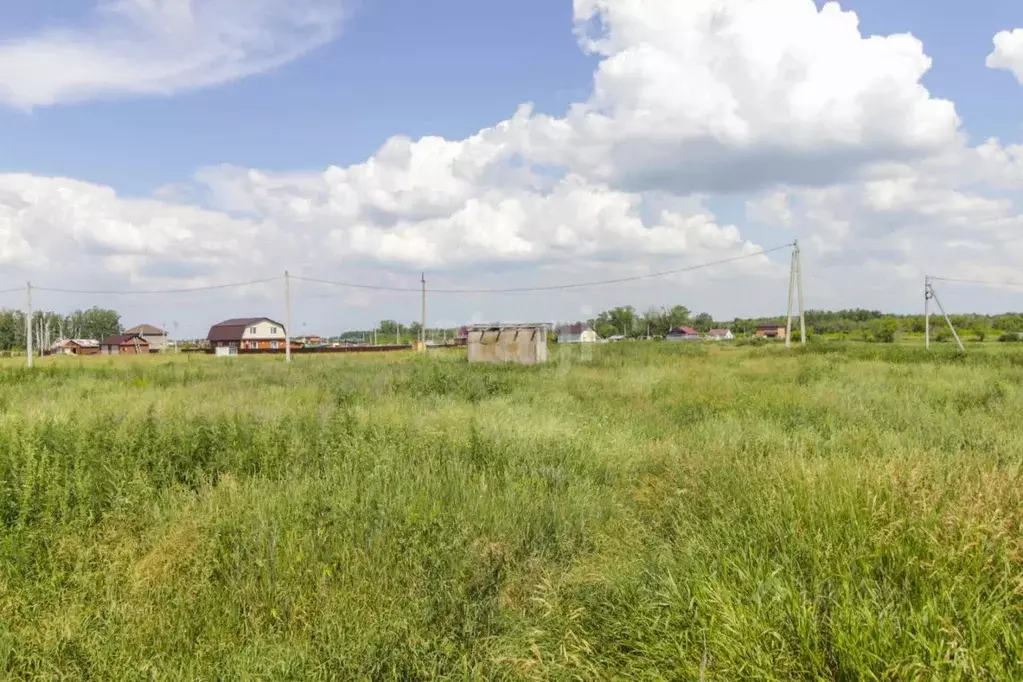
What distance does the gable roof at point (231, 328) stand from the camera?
8900 cm

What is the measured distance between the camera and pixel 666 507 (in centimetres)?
545

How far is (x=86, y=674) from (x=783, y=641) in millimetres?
3959

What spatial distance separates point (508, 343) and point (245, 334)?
67664 millimetres

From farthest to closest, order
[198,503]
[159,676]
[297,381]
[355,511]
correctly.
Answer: [297,381] < [198,503] < [355,511] < [159,676]

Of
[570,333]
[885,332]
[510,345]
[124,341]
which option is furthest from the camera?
[124,341]

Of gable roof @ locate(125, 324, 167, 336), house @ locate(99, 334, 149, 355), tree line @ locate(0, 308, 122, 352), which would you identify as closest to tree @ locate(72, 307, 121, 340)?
tree line @ locate(0, 308, 122, 352)

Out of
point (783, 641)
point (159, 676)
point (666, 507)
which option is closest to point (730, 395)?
point (666, 507)

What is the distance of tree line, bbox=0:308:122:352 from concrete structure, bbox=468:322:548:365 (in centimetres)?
8794

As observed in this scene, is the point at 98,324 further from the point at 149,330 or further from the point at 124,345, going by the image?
the point at 124,345

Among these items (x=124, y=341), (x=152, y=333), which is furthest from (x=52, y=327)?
(x=124, y=341)

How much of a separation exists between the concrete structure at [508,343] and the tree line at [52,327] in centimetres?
8794

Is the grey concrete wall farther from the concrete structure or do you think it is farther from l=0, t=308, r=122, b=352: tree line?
l=0, t=308, r=122, b=352: tree line

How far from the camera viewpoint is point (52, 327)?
127688 mm

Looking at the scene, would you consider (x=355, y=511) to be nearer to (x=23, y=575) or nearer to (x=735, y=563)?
(x=23, y=575)
